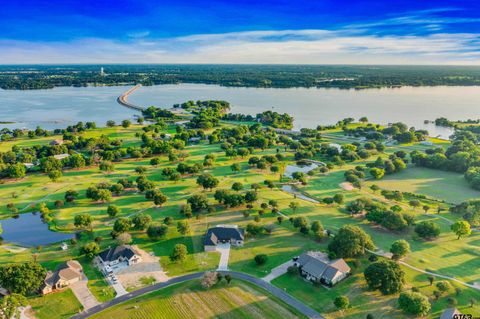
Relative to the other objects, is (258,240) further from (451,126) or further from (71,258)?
(451,126)

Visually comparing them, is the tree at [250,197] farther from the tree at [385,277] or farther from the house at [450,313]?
the house at [450,313]

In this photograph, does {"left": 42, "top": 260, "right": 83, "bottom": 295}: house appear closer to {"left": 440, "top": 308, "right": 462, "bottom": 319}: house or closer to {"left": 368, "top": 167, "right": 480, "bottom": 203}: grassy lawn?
{"left": 440, "top": 308, "right": 462, "bottom": 319}: house

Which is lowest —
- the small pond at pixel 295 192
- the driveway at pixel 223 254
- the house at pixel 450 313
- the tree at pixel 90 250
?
the driveway at pixel 223 254

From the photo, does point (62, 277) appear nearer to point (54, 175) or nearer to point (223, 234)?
point (223, 234)

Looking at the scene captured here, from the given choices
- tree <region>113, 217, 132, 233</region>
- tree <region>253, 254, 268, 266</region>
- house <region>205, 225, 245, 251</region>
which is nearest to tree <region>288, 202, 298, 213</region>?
house <region>205, 225, 245, 251</region>

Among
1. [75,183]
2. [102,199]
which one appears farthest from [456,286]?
[75,183]

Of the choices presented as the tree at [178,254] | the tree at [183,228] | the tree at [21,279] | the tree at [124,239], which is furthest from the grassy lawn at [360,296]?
the tree at [21,279]

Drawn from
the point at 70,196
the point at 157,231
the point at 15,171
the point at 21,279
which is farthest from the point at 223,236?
the point at 15,171
